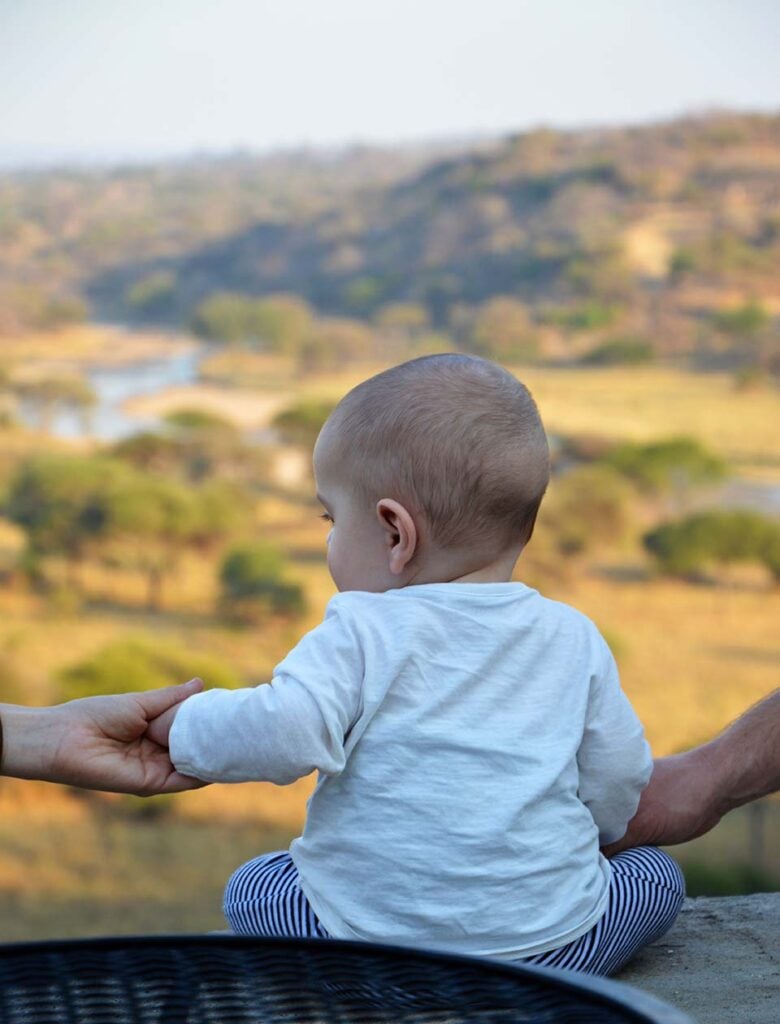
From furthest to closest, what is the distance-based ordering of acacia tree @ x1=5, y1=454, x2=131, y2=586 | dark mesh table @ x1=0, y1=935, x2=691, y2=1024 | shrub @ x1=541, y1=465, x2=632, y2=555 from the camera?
shrub @ x1=541, y1=465, x2=632, y2=555 < acacia tree @ x1=5, y1=454, x2=131, y2=586 < dark mesh table @ x1=0, y1=935, x2=691, y2=1024

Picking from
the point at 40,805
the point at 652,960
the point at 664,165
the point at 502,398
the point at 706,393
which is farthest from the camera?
the point at 664,165

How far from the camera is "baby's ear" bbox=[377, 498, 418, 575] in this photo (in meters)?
1.10

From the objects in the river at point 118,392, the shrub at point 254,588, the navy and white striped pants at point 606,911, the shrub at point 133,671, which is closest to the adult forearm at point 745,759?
the navy and white striped pants at point 606,911

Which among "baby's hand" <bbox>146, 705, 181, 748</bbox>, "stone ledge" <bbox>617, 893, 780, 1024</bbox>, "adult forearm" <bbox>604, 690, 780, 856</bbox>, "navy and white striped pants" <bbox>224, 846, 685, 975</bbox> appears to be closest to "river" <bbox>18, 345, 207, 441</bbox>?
"stone ledge" <bbox>617, 893, 780, 1024</bbox>

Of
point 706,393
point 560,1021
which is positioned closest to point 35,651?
point 706,393

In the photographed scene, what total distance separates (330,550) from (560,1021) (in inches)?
18.4

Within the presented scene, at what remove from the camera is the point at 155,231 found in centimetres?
2870

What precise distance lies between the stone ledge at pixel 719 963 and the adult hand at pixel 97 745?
57 cm

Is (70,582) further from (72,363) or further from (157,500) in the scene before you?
(72,363)

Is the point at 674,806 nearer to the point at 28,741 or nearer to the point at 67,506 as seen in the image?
the point at 28,741

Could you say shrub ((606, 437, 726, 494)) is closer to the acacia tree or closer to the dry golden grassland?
the dry golden grassland

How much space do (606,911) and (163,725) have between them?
437 mm

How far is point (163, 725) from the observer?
45.3 inches

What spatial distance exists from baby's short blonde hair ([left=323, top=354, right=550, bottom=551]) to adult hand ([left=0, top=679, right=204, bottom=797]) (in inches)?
9.7
